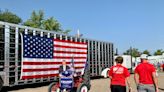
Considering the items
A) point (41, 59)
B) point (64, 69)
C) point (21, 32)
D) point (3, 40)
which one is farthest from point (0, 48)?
point (64, 69)

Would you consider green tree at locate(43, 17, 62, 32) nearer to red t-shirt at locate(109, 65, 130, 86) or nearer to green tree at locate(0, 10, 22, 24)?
green tree at locate(0, 10, 22, 24)

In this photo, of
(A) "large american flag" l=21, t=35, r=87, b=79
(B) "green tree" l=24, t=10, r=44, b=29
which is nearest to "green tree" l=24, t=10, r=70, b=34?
(B) "green tree" l=24, t=10, r=44, b=29

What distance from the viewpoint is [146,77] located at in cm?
902

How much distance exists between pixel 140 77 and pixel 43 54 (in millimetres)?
11450

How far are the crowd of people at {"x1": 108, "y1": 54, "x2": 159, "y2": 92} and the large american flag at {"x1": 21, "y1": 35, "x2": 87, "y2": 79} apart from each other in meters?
8.31

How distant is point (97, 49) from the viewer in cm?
2825

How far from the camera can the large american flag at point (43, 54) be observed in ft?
60.9

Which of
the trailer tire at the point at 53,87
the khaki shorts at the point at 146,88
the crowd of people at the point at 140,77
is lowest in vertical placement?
the trailer tire at the point at 53,87

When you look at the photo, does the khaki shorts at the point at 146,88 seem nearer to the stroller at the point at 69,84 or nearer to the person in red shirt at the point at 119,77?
the person in red shirt at the point at 119,77

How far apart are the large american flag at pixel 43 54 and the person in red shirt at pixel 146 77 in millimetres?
8693

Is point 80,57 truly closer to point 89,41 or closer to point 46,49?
point 89,41

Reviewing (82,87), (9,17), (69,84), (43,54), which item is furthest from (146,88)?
(9,17)

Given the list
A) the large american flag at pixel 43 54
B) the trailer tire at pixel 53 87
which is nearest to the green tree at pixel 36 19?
the large american flag at pixel 43 54

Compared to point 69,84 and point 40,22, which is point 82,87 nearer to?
point 69,84
